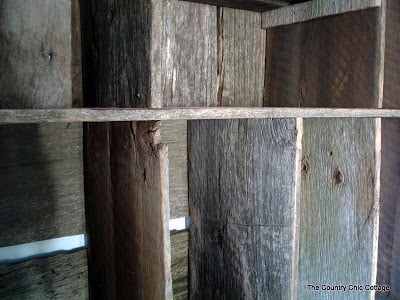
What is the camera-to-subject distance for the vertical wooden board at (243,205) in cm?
99

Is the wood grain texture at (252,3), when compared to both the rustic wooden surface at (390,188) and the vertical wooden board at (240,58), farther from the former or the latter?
the rustic wooden surface at (390,188)

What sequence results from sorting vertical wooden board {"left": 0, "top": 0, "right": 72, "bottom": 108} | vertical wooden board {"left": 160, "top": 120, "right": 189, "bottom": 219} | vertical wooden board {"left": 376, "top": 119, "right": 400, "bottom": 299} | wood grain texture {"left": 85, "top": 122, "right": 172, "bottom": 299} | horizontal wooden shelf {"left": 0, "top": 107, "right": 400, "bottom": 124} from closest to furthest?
horizontal wooden shelf {"left": 0, "top": 107, "right": 400, "bottom": 124} → wood grain texture {"left": 85, "top": 122, "right": 172, "bottom": 299} → vertical wooden board {"left": 0, "top": 0, "right": 72, "bottom": 108} → vertical wooden board {"left": 160, "top": 120, "right": 189, "bottom": 219} → vertical wooden board {"left": 376, "top": 119, "right": 400, "bottom": 299}

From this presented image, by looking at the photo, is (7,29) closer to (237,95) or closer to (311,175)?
(237,95)

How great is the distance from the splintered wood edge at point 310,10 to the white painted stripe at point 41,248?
2.62 ft

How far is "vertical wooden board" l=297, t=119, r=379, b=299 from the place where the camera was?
114 centimetres

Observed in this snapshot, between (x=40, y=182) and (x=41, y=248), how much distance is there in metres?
0.17

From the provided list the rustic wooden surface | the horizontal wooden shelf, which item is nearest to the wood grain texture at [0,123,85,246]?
the horizontal wooden shelf

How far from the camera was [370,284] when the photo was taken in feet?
3.79

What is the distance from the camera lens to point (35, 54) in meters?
0.92

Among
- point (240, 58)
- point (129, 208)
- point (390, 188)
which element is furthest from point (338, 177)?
point (129, 208)

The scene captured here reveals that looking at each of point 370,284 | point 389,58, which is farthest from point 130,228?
point 389,58

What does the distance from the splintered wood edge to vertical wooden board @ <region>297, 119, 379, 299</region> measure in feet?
0.93

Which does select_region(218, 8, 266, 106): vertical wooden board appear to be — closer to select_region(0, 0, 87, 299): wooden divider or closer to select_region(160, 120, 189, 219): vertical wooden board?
select_region(160, 120, 189, 219): vertical wooden board

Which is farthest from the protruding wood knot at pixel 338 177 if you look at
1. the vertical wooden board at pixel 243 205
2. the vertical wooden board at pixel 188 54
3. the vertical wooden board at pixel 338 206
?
the vertical wooden board at pixel 188 54
